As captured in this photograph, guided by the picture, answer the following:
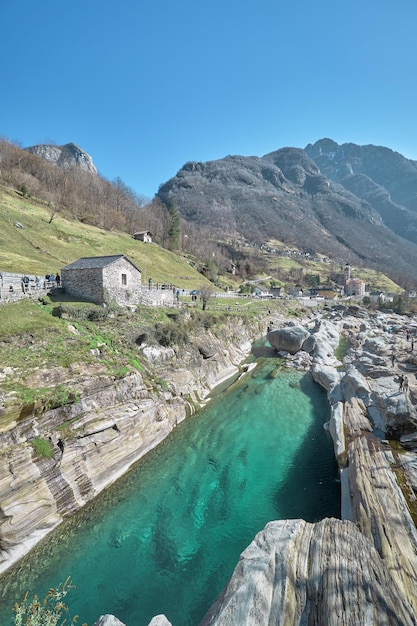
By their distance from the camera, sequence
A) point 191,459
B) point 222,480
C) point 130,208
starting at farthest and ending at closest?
point 130,208, point 191,459, point 222,480

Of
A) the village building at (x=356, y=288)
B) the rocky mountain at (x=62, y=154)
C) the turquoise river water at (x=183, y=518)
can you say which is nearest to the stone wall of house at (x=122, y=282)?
the turquoise river water at (x=183, y=518)

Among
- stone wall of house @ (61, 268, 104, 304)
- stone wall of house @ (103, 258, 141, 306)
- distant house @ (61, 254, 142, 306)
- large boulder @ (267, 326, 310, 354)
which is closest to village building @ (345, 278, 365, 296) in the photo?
large boulder @ (267, 326, 310, 354)

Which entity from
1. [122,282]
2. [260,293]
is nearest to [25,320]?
[122,282]

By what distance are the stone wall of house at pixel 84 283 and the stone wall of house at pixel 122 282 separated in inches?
34.1

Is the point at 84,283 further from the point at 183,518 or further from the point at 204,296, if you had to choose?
the point at 183,518

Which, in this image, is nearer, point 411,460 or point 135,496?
point 411,460

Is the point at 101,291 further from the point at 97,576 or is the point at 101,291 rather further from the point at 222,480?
the point at 97,576

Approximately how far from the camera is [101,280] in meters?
28.2

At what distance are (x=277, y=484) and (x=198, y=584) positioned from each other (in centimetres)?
630

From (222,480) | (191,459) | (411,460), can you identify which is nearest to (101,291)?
(191,459)

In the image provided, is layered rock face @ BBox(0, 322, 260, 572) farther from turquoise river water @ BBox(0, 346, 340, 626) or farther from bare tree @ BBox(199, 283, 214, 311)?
bare tree @ BBox(199, 283, 214, 311)

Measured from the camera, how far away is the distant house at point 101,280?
2842 centimetres

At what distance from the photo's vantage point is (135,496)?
14.0m

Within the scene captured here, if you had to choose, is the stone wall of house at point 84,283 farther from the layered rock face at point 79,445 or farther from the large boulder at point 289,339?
the large boulder at point 289,339
